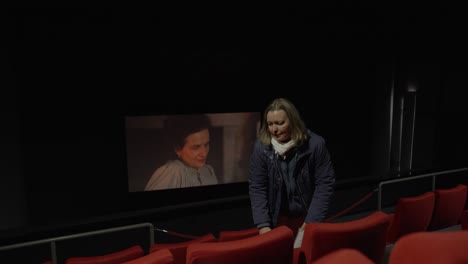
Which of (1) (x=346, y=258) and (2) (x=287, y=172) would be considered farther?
(2) (x=287, y=172)

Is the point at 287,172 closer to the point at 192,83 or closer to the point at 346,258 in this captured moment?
the point at 346,258

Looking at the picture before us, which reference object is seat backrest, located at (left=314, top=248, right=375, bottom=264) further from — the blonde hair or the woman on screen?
the woman on screen

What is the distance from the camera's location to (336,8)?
624cm

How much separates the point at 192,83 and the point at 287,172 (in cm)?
453

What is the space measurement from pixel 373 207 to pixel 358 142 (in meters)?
2.12

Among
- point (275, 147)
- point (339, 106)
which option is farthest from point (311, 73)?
point (275, 147)

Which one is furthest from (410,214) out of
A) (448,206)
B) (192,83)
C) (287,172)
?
(192,83)

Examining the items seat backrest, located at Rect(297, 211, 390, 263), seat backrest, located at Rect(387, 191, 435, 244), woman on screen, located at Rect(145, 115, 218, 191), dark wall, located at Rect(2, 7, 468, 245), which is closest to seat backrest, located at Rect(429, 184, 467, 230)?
seat backrest, located at Rect(387, 191, 435, 244)

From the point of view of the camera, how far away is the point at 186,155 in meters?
6.68

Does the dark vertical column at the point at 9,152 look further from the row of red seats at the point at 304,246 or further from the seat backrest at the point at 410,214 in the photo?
the seat backrest at the point at 410,214

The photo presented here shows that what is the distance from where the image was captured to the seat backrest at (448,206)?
307 cm

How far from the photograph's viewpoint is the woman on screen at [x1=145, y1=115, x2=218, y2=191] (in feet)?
21.4

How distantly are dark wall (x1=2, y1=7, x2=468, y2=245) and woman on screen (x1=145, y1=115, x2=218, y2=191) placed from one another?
27 cm

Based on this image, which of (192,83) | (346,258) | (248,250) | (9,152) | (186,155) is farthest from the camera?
(186,155)
